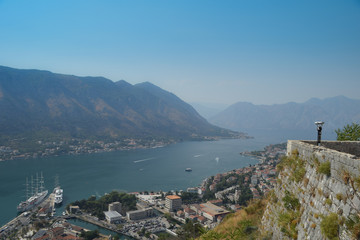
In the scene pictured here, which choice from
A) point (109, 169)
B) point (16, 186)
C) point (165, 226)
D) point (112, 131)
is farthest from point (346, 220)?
point (112, 131)

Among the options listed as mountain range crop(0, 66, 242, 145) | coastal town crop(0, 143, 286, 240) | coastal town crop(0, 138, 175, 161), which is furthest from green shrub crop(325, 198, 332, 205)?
mountain range crop(0, 66, 242, 145)

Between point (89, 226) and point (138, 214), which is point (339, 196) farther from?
point (89, 226)

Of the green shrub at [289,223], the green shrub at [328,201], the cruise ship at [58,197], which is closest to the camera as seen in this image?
the green shrub at [328,201]

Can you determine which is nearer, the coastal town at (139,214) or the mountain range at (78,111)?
the coastal town at (139,214)

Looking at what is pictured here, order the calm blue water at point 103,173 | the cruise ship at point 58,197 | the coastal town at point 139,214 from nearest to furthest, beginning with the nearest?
the coastal town at point 139,214 → the cruise ship at point 58,197 → the calm blue water at point 103,173

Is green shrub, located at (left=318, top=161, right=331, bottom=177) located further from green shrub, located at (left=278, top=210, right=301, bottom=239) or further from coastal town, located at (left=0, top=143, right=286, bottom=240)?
coastal town, located at (left=0, top=143, right=286, bottom=240)

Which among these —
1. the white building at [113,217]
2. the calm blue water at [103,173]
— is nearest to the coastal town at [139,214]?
the white building at [113,217]

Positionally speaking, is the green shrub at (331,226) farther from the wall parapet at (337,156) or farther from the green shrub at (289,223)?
the green shrub at (289,223)

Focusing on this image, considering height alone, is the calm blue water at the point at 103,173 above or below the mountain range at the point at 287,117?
below
